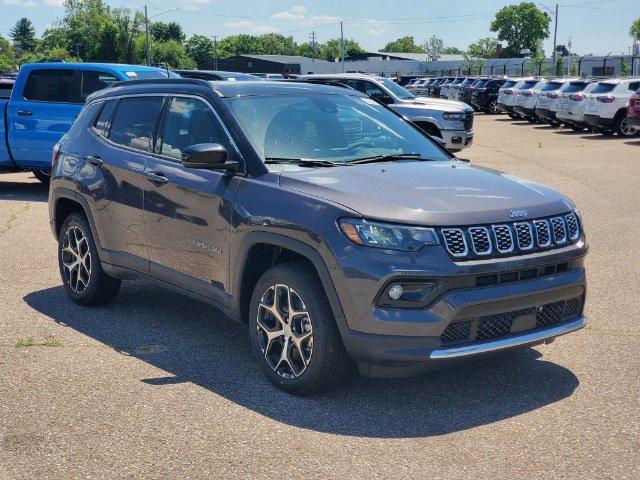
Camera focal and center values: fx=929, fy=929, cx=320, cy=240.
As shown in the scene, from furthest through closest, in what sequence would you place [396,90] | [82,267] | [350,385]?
[396,90] < [82,267] < [350,385]

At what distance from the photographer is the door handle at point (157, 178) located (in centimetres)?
605

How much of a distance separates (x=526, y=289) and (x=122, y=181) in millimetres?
3051

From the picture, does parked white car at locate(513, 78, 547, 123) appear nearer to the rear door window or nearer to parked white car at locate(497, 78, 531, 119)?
parked white car at locate(497, 78, 531, 119)

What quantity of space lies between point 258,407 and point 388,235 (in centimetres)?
121

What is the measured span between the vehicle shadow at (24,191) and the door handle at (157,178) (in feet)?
28.1

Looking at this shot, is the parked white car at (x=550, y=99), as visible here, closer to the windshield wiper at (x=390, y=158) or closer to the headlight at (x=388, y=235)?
the windshield wiper at (x=390, y=158)

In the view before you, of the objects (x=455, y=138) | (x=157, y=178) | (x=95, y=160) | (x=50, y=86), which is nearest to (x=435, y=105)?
(x=455, y=138)

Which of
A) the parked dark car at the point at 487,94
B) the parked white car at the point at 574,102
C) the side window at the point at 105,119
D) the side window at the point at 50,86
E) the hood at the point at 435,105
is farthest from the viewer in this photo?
the parked dark car at the point at 487,94

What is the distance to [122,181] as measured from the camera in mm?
6516

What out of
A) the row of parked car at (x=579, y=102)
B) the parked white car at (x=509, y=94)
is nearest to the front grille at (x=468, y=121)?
the row of parked car at (x=579, y=102)

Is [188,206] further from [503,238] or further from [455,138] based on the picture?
[455,138]

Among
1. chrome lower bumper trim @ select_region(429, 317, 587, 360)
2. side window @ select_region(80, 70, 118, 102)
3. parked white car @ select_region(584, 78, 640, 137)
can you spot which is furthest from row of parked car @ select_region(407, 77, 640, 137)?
chrome lower bumper trim @ select_region(429, 317, 587, 360)

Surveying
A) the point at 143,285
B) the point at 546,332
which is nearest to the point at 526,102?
the point at 143,285

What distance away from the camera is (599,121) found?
87.0 ft
